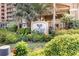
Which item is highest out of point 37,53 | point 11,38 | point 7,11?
point 7,11

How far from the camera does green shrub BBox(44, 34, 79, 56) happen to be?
2732mm

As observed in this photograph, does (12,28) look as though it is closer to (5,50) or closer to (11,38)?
(11,38)

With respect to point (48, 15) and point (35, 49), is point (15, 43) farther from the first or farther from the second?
point (48, 15)

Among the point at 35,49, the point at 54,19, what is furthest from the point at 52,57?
the point at 54,19

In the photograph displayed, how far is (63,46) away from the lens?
2.74 m

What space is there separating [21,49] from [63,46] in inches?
14.4

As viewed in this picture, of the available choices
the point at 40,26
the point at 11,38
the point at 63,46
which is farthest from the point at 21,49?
the point at 63,46

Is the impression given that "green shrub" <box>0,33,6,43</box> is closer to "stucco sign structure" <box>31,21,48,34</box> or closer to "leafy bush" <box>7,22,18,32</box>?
"leafy bush" <box>7,22,18,32</box>

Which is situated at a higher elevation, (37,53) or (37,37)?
(37,37)

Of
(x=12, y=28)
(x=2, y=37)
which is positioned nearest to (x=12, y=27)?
(x=12, y=28)

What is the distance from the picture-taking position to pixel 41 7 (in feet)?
8.96

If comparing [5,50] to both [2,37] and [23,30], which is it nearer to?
[2,37]

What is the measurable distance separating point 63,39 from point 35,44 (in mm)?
248

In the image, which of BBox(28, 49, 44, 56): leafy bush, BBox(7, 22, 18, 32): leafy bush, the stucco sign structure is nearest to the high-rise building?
BBox(7, 22, 18, 32): leafy bush
